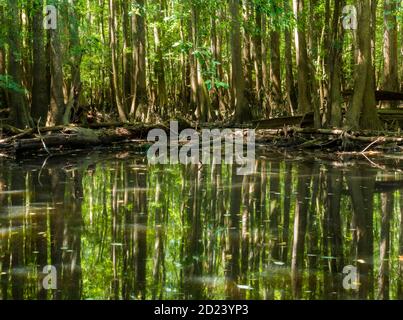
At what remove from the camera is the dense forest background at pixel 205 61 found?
46.9 ft

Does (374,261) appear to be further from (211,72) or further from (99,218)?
(211,72)

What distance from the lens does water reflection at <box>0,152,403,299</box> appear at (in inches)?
170

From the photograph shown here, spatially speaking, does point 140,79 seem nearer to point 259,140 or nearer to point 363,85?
point 259,140

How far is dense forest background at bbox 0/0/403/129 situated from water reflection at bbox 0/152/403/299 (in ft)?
6.20

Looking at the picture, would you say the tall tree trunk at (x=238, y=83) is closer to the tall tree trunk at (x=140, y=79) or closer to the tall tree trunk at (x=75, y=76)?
the tall tree trunk at (x=140, y=79)

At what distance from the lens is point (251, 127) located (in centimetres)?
1781

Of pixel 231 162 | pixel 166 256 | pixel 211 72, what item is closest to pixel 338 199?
pixel 211 72

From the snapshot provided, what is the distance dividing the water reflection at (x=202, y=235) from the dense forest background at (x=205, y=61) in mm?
1888

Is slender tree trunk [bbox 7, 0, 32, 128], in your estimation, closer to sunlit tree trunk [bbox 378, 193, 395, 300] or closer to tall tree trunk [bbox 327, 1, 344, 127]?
tall tree trunk [bbox 327, 1, 344, 127]

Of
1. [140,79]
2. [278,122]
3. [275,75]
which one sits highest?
[275,75]

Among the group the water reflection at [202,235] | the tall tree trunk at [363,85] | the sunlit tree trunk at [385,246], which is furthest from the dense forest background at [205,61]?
the sunlit tree trunk at [385,246]

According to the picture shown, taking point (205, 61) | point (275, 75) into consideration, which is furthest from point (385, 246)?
point (275, 75)

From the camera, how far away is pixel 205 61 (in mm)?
9016

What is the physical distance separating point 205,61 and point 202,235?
389 centimetres
